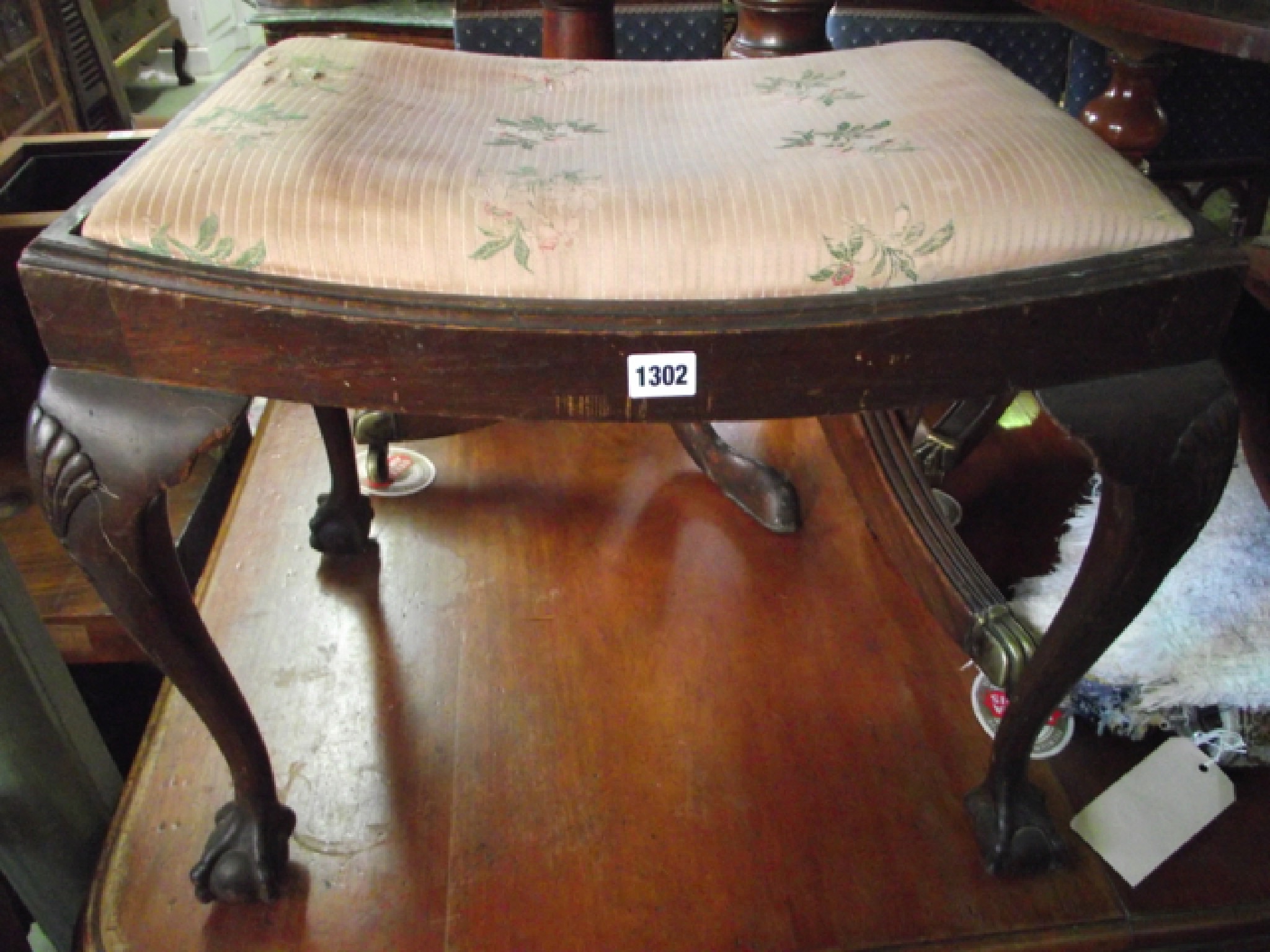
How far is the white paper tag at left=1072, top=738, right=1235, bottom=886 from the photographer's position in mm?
741

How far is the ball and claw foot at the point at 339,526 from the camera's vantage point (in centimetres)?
97

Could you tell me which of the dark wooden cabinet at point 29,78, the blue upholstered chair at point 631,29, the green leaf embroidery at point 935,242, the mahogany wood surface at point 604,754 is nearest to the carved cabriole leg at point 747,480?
the mahogany wood surface at point 604,754

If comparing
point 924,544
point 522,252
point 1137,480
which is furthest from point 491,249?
point 924,544

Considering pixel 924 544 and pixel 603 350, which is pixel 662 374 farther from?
pixel 924 544

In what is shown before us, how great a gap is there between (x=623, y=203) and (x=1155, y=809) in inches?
23.2

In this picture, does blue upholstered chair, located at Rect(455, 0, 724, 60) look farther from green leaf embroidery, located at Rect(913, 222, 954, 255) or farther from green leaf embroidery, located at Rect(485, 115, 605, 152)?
green leaf embroidery, located at Rect(913, 222, 954, 255)

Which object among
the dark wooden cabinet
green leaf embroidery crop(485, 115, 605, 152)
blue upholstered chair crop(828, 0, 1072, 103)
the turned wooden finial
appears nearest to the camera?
green leaf embroidery crop(485, 115, 605, 152)

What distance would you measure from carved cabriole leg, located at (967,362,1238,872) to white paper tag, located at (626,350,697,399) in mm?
179

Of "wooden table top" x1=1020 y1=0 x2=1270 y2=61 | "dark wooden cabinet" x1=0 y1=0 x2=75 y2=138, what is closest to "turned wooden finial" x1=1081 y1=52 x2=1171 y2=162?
"wooden table top" x1=1020 y1=0 x2=1270 y2=61

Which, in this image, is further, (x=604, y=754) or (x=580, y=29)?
(x=580, y=29)

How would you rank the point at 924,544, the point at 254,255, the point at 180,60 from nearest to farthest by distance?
the point at 254,255, the point at 924,544, the point at 180,60

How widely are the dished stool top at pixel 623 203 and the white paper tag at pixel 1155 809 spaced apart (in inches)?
17.2

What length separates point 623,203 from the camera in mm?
514

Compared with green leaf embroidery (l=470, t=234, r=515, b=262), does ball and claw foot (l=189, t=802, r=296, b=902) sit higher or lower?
lower
